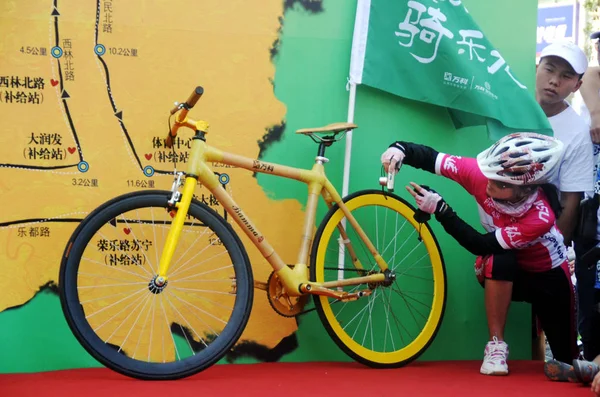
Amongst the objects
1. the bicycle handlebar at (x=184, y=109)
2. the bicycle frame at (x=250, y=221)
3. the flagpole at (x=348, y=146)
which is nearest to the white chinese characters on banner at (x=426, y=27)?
the flagpole at (x=348, y=146)

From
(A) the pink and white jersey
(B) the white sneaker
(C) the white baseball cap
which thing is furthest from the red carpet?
(C) the white baseball cap

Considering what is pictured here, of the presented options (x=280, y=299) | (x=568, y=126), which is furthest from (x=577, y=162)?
(x=280, y=299)

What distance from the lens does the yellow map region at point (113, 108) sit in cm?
390

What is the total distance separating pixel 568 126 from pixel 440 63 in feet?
2.65

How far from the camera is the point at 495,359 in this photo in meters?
4.11

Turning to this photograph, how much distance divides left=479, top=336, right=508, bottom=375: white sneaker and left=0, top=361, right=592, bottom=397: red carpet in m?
0.06

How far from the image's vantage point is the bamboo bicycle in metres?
3.60

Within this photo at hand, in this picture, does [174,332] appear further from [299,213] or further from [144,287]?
[299,213]

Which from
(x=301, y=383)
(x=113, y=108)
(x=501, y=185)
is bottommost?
(x=301, y=383)

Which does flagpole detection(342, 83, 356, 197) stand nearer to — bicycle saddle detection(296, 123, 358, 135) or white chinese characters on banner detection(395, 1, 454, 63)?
bicycle saddle detection(296, 123, 358, 135)

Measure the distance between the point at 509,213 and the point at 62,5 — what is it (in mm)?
2397

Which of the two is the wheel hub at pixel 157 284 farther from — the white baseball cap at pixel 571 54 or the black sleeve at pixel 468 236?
the white baseball cap at pixel 571 54

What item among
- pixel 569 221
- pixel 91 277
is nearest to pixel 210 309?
pixel 91 277

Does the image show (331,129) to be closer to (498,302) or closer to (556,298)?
(498,302)
